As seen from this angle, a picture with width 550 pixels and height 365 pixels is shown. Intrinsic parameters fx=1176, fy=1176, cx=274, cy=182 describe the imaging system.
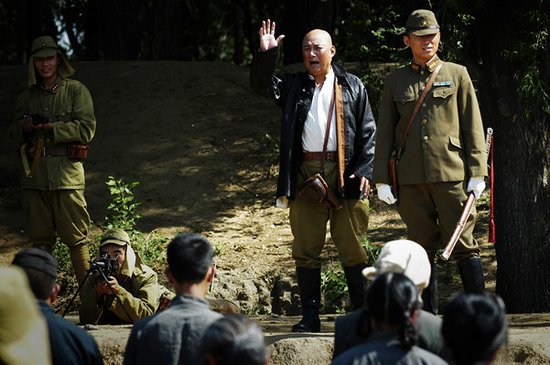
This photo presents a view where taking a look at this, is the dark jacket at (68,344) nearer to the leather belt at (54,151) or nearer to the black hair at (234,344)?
the black hair at (234,344)

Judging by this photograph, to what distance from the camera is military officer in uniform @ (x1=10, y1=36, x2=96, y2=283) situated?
29.2ft

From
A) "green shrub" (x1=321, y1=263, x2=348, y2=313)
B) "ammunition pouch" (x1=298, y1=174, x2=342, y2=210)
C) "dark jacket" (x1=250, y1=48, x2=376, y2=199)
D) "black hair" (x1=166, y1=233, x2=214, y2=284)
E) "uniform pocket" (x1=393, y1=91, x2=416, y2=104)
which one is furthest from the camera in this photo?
"green shrub" (x1=321, y1=263, x2=348, y2=313)

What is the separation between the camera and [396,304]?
444 centimetres

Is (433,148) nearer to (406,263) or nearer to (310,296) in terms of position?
(310,296)

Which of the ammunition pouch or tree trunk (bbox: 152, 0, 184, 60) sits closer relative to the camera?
the ammunition pouch

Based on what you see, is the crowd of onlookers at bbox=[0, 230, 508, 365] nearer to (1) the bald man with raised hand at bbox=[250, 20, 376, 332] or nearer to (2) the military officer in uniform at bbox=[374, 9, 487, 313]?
(2) the military officer in uniform at bbox=[374, 9, 487, 313]

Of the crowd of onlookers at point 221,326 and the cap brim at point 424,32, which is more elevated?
the cap brim at point 424,32

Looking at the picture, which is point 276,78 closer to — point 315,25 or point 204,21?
point 315,25

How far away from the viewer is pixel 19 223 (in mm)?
12148

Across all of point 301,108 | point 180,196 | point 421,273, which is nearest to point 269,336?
point 301,108

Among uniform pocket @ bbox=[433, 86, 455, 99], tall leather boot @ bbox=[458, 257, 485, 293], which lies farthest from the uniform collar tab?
tall leather boot @ bbox=[458, 257, 485, 293]

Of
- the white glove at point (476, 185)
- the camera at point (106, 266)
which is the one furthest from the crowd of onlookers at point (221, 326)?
the camera at point (106, 266)

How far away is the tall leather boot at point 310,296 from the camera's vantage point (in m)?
7.70

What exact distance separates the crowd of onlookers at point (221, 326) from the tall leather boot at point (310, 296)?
220 cm
